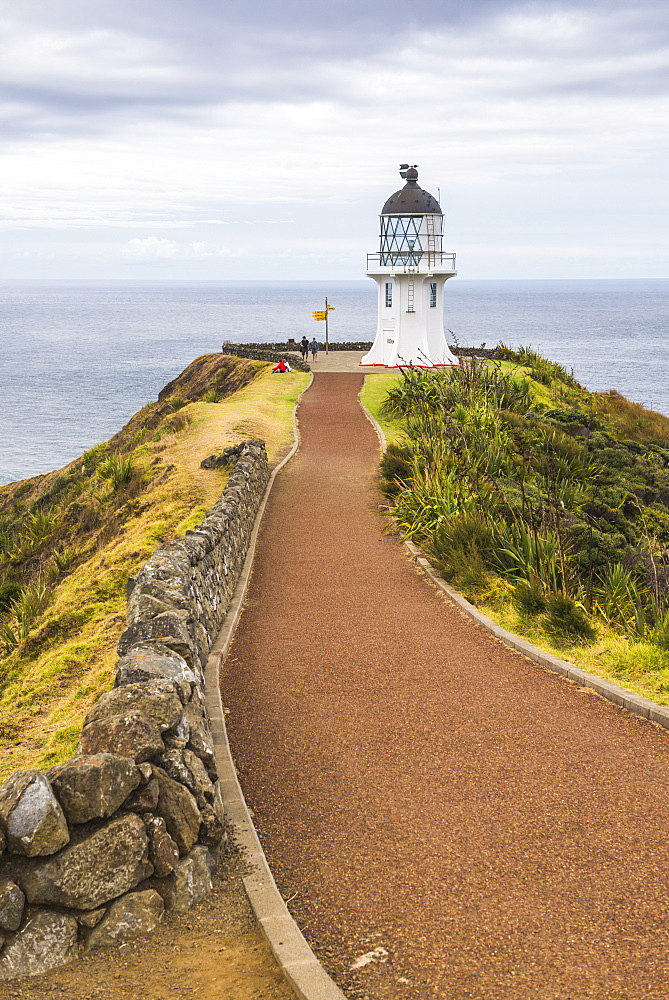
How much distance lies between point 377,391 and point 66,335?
4973 inches

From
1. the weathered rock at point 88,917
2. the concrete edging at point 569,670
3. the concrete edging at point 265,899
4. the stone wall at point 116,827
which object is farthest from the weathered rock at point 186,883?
the concrete edging at point 569,670

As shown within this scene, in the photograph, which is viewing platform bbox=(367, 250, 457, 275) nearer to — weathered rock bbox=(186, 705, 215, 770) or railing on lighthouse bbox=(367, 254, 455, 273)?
railing on lighthouse bbox=(367, 254, 455, 273)

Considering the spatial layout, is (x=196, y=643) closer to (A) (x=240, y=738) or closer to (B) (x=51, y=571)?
(A) (x=240, y=738)

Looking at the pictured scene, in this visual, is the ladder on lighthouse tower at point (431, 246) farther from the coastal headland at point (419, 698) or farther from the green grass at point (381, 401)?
the coastal headland at point (419, 698)

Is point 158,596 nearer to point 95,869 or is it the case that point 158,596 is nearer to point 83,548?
point 95,869

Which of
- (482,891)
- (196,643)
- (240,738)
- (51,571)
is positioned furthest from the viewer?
(51,571)

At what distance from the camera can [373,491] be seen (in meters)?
16.8

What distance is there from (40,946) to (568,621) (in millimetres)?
6495

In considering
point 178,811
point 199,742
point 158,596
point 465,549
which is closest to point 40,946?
point 178,811

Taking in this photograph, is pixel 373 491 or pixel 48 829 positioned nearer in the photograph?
pixel 48 829

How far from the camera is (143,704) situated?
5660mm

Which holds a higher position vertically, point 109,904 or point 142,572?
point 142,572

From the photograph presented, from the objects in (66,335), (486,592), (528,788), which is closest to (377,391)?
(486,592)

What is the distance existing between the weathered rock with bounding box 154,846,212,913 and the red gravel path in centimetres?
51
